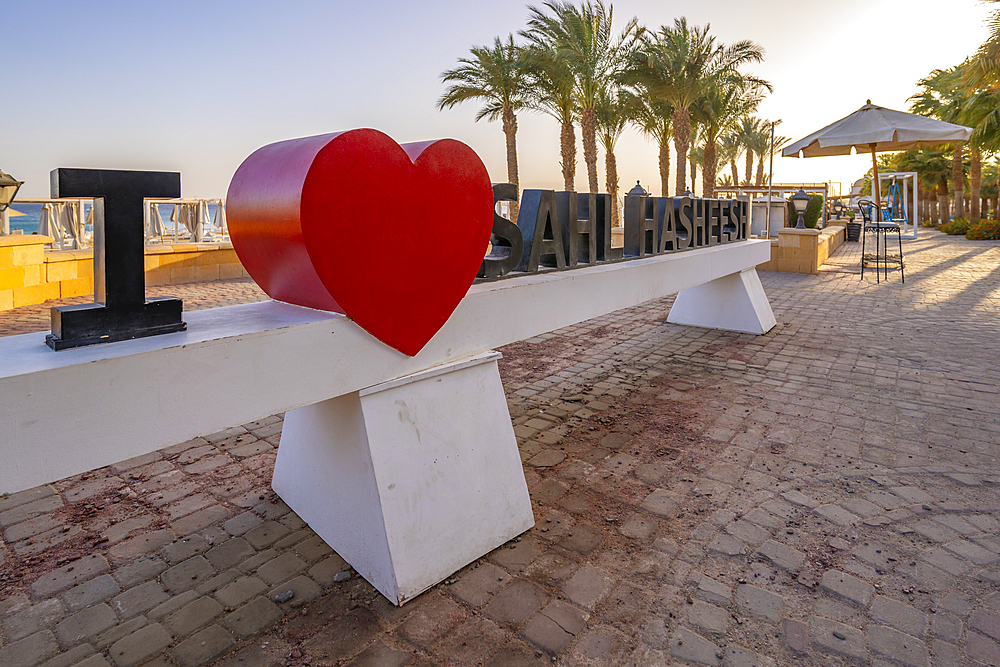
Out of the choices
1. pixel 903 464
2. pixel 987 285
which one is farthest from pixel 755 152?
pixel 903 464

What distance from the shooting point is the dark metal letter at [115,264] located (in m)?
1.63

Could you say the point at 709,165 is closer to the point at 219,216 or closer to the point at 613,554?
the point at 219,216

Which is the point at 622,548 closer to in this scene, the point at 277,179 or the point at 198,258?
the point at 277,179

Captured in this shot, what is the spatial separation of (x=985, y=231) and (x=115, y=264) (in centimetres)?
2712

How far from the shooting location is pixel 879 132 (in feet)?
33.7

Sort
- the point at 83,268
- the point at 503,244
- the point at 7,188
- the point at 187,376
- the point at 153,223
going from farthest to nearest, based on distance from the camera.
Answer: the point at 153,223 → the point at 83,268 → the point at 7,188 → the point at 503,244 → the point at 187,376

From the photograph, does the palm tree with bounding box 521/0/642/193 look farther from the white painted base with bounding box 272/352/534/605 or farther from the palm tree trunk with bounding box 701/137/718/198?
the white painted base with bounding box 272/352/534/605

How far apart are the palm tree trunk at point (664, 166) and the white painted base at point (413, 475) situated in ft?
84.2

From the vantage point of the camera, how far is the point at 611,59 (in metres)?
19.6


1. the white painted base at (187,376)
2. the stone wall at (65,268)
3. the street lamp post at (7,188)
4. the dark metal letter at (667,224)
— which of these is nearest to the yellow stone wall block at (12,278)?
the stone wall at (65,268)

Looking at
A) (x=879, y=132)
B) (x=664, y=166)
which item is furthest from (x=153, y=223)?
(x=664, y=166)

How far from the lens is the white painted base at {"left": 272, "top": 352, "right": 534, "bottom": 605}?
2.27 metres

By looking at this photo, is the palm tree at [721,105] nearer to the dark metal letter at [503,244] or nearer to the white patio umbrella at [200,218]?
the white patio umbrella at [200,218]

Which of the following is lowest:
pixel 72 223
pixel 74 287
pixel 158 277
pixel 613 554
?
pixel 613 554
